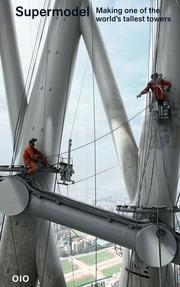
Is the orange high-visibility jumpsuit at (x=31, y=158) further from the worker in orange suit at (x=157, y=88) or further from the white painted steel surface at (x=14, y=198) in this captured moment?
the worker in orange suit at (x=157, y=88)

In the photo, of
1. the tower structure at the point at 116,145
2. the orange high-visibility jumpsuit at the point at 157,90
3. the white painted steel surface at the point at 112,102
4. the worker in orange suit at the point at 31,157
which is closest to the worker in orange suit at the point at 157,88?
the orange high-visibility jumpsuit at the point at 157,90

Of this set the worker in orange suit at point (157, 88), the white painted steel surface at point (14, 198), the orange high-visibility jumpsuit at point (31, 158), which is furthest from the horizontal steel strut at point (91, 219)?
the worker in orange suit at point (157, 88)

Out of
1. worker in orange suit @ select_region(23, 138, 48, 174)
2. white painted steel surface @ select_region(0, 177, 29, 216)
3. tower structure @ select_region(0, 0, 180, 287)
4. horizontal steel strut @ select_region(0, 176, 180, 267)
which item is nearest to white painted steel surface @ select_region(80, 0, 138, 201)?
tower structure @ select_region(0, 0, 180, 287)

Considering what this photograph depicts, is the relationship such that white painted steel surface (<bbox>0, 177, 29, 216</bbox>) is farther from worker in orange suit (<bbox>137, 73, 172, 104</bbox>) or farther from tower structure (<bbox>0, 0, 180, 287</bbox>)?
worker in orange suit (<bbox>137, 73, 172, 104</bbox>)

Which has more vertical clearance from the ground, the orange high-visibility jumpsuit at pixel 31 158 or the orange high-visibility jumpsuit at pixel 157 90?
the orange high-visibility jumpsuit at pixel 157 90

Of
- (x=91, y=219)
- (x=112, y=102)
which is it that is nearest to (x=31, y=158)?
(x=91, y=219)

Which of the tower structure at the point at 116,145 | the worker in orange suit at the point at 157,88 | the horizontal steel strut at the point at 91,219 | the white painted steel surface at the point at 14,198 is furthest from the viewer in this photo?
the worker in orange suit at the point at 157,88

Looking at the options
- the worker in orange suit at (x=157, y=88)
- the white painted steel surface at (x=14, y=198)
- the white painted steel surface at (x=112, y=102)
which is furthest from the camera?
the white painted steel surface at (x=112, y=102)

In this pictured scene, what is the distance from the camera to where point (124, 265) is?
3965 mm

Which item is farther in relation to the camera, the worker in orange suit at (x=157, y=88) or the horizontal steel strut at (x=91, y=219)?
the worker in orange suit at (x=157, y=88)

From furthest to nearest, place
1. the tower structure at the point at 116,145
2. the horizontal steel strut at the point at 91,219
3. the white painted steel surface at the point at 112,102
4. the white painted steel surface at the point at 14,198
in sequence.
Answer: the white painted steel surface at the point at 112,102 → the white painted steel surface at the point at 14,198 → the tower structure at the point at 116,145 → the horizontal steel strut at the point at 91,219

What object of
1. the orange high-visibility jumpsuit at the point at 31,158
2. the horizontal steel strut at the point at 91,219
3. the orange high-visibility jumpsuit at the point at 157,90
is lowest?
the horizontal steel strut at the point at 91,219

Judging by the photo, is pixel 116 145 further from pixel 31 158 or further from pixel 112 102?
pixel 31 158

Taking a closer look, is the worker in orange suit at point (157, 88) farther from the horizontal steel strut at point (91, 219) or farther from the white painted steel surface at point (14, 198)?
the white painted steel surface at point (14, 198)
